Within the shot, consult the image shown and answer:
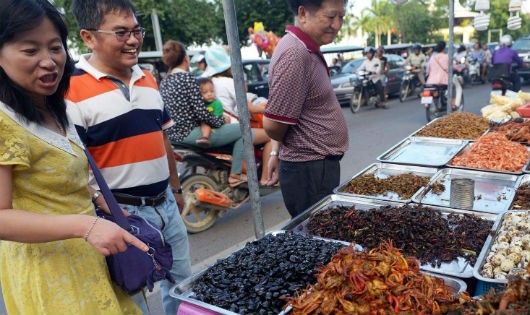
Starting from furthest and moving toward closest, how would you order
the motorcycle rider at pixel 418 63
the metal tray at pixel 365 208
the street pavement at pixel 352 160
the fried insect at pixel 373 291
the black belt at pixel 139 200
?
the motorcycle rider at pixel 418 63 → the street pavement at pixel 352 160 → the black belt at pixel 139 200 → the metal tray at pixel 365 208 → the fried insect at pixel 373 291

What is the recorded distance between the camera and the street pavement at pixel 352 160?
423 cm

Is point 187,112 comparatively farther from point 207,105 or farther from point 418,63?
point 418,63

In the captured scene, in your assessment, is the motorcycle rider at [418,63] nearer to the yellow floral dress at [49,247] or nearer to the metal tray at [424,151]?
the metal tray at [424,151]

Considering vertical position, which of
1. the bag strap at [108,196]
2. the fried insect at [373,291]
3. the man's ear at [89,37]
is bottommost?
the fried insect at [373,291]

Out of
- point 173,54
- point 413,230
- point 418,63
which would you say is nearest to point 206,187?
point 173,54

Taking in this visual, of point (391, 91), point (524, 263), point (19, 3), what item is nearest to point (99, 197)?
point (19, 3)

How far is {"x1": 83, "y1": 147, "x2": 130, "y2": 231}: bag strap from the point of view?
1677mm

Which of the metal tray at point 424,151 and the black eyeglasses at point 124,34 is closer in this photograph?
the black eyeglasses at point 124,34

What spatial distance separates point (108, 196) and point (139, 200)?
53 cm

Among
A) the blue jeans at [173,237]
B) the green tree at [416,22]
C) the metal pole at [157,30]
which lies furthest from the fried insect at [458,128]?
the green tree at [416,22]

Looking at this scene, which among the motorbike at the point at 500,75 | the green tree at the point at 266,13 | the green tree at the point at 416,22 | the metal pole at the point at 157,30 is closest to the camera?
the motorbike at the point at 500,75

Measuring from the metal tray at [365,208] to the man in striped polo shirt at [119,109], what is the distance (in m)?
0.85

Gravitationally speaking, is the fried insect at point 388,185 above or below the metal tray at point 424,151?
above

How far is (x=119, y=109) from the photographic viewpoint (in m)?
2.08
